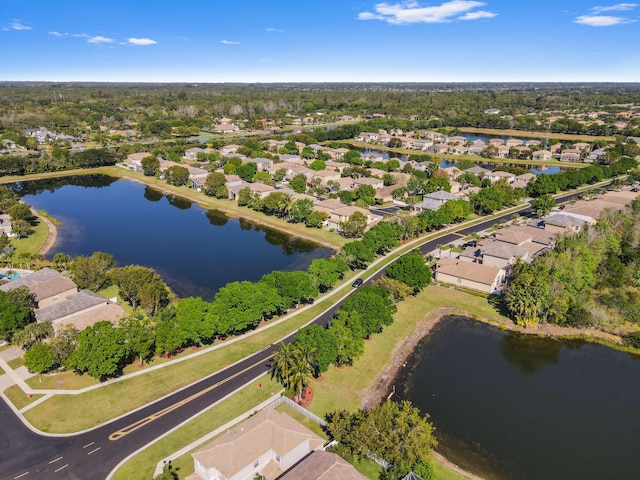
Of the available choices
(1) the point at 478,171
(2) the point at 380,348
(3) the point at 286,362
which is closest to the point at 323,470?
(3) the point at 286,362

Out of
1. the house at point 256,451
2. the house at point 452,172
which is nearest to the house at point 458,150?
the house at point 452,172

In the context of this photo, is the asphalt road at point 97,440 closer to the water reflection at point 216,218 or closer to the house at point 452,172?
the water reflection at point 216,218

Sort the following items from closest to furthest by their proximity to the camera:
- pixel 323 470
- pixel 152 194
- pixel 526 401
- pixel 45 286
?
pixel 323 470, pixel 526 401, pixel 45 286, pixel 152 194

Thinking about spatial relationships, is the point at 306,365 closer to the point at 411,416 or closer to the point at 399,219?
the point at 411,416

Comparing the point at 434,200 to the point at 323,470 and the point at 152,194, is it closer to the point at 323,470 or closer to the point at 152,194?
the point at 152,194

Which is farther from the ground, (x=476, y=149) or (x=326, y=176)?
(x=476, y=149)

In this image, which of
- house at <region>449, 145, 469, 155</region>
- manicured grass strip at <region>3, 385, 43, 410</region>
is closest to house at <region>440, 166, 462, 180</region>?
house at <region>449, 145, 469, 155</region>
